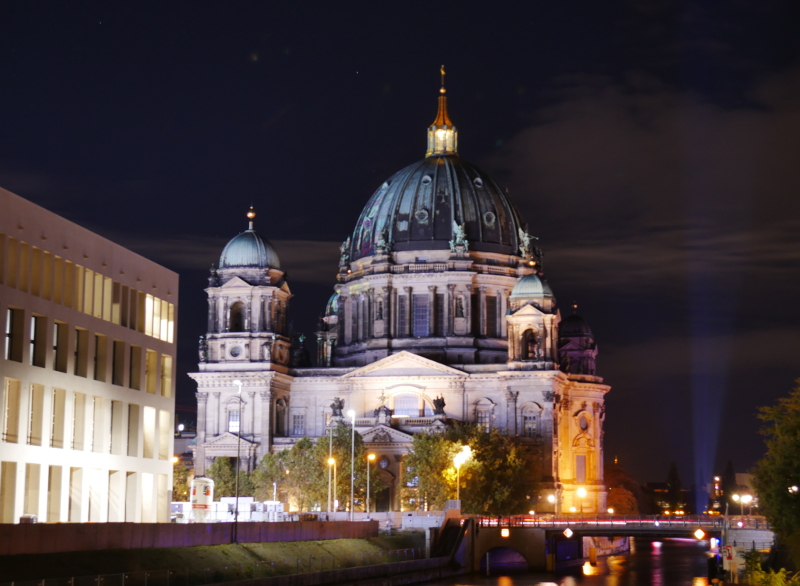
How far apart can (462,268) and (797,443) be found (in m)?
77.5

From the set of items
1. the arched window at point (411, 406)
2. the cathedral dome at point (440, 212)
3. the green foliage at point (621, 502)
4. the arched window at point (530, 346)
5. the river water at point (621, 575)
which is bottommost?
the river water at point (621, 575)

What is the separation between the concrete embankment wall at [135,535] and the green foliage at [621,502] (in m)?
101

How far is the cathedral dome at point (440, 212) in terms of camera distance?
157 meters

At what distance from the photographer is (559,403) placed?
14588 cm

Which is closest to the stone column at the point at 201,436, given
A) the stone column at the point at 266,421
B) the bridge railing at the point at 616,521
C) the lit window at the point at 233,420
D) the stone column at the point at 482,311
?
the lit window at the point at 233,420

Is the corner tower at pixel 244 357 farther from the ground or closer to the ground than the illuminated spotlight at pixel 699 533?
farther from the ground

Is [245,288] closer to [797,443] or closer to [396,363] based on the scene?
[396,363]

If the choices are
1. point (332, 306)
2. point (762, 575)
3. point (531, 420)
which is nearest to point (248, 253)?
point (531, 420)

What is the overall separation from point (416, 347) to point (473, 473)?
28.7 meters

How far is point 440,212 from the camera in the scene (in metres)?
157

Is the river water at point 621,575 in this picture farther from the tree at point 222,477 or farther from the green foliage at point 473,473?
the tree at point 222,477

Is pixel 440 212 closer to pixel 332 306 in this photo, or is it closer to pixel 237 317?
pixel 237 317

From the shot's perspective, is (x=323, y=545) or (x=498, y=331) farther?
(x=498, y=331)

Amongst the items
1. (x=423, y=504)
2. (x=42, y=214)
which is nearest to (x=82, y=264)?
(x=42, y=214)
